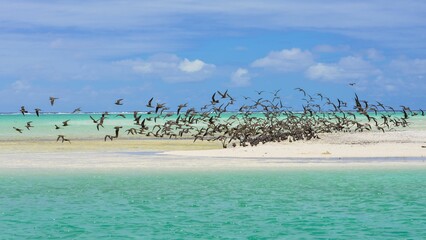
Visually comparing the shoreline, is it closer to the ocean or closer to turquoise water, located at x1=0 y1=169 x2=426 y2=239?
the ocean

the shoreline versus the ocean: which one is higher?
the shoreline

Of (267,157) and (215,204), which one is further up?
(267,157)

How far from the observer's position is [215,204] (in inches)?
767

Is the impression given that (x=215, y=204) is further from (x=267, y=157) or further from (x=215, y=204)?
(x=267, y=157)

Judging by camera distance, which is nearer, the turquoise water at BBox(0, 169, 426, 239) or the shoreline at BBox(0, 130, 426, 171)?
the turquoise water at BBox(0, 169, 426, 239)

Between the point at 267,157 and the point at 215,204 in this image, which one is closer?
the point at 215,204

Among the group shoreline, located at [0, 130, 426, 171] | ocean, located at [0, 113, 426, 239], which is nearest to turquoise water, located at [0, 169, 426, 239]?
ocean, located at [0, 113, 426, 239]

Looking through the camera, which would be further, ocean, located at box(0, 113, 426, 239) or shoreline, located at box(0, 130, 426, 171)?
shoreline, located at box(0, 130, 426, 171)

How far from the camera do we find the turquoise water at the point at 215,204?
15703 millimetres

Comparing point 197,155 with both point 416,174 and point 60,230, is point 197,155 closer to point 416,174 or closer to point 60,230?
point 416,174

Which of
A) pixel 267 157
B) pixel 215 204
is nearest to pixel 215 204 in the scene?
pixel 215 204

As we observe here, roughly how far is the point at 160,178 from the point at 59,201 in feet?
19.9

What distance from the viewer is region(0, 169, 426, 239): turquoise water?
15.7 meters

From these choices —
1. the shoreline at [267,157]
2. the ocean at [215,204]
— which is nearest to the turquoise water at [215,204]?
the ocean at [215,204]
